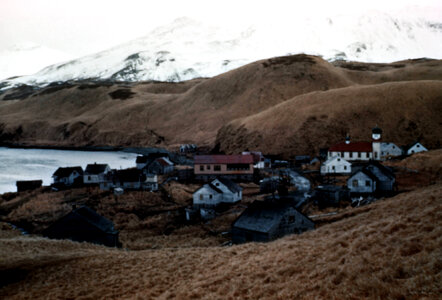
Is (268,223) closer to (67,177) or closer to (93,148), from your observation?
(67,177)

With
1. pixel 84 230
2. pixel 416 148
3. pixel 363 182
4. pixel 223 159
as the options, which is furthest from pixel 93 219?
pixel 416 148

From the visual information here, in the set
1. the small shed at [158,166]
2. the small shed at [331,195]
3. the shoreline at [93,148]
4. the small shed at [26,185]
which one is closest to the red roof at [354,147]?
the small shed at [331,195]

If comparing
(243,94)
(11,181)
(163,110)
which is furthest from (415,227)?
(163,110)

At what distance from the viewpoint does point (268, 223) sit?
31734mm

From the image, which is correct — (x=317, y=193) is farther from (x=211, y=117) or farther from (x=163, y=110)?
(x=163, y=110)

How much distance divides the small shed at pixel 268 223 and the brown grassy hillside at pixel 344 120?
67.0 m

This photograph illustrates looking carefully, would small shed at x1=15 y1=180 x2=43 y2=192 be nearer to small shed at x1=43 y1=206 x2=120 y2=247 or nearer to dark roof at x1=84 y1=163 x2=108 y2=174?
dark roof at x1=84 y1=163 x2=108 y2=174

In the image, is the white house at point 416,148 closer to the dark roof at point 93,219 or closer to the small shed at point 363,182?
the small shed at point 363,182

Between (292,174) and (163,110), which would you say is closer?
(292,174)

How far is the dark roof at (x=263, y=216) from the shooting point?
104 ft

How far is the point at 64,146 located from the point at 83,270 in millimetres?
161362

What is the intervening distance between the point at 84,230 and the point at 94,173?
35.8 m

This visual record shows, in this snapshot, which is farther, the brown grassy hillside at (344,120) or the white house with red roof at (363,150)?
the brown grassy hillside at (344,120)

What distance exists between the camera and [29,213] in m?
51.9
